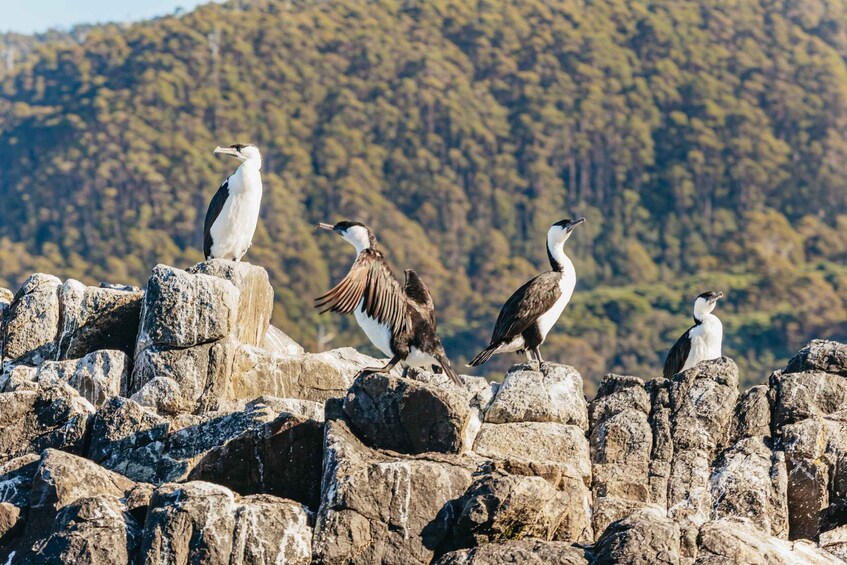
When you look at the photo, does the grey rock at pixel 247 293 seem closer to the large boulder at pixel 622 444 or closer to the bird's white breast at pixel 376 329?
the bird's white breast at pixel 376 329

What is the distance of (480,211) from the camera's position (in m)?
127

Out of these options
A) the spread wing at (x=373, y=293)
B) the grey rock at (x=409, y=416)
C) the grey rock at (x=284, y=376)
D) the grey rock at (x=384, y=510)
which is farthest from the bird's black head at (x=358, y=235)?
the grey rock at (x=384, y=510)

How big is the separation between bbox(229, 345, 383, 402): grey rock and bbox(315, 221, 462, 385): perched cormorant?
2.54m

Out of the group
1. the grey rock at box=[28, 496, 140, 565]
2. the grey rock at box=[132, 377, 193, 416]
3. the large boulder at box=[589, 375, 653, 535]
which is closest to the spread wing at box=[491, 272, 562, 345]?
the large boulder at box=[589, 375, 653, 535]

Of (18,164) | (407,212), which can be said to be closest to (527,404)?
(407,212)

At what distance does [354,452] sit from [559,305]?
554 centimetres

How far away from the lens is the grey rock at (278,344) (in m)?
21.6

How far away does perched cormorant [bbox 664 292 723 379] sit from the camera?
21.4 metres

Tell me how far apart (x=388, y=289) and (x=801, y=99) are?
127126mm

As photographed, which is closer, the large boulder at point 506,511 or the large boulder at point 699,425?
the large boulder at point 506,511

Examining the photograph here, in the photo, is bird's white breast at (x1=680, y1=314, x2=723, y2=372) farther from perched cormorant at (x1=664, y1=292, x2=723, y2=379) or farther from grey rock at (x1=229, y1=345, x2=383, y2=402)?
grey rock at (x1=229, y1=345, x2=383, y2=402)

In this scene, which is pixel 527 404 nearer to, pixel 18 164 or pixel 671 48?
pixel 18 164

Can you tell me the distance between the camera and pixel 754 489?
1628 centimetres

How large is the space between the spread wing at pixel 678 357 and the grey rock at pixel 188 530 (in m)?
9.04
